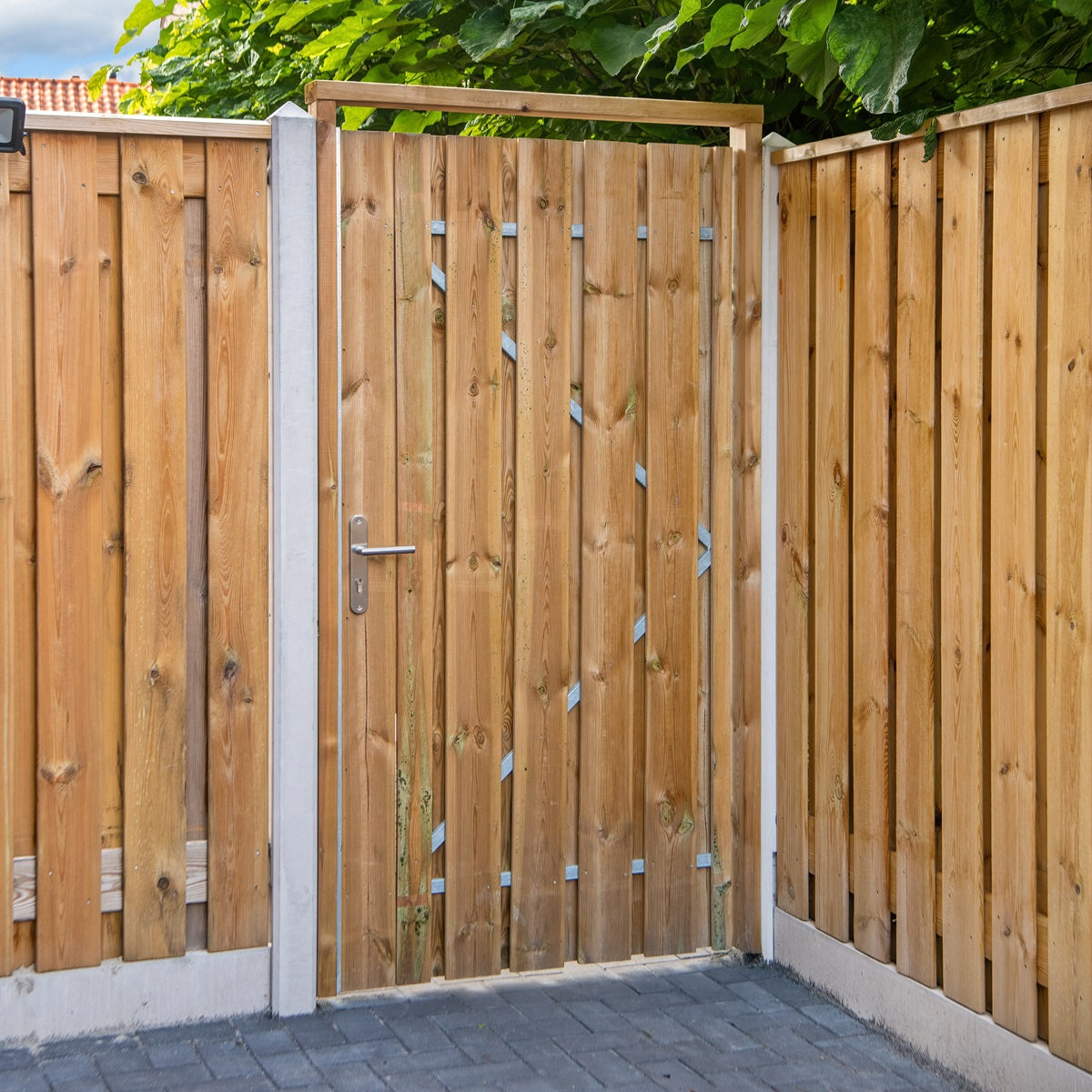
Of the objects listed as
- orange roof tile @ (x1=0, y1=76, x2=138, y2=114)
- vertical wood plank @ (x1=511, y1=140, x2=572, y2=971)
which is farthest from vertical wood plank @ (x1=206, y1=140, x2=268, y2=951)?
orange roof tile @ (x1=0, y1=76, x2=138, y2=114)

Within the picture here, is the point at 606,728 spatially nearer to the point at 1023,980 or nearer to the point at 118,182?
the point at 1023,980

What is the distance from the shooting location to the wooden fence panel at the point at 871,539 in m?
3.75

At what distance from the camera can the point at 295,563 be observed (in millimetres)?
3842

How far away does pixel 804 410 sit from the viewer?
13.6ft

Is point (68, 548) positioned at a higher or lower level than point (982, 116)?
lower

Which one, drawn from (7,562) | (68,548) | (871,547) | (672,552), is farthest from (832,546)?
(7,562)

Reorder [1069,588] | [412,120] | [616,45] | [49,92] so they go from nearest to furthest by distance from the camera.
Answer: [1069,588], [616,45], [412,120], [49,92]

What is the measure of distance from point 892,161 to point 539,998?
268cm

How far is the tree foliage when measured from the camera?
3328mm

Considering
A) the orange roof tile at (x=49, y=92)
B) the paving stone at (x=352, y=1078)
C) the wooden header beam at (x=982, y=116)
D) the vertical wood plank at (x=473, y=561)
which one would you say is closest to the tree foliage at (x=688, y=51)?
the wooden header beam at (x=982, y=116)

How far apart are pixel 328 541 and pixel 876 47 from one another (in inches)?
79.6

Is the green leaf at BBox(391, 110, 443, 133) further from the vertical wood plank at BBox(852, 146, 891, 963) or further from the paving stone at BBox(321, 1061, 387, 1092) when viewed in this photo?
the paving stone at BBox(321, 1061, 387, 1092)

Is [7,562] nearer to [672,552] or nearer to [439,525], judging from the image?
[439,525]

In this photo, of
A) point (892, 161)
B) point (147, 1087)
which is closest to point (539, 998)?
point (147, 1087)
